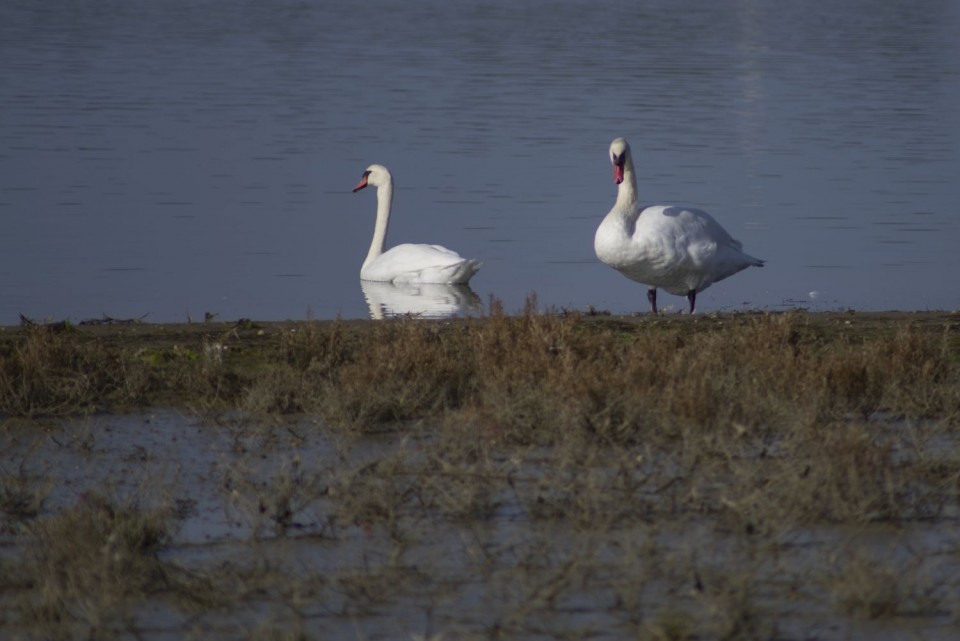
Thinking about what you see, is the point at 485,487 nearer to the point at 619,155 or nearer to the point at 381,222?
the point at 619,155

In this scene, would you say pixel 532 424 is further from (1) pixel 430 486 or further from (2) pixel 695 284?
(2) pixel 695 284

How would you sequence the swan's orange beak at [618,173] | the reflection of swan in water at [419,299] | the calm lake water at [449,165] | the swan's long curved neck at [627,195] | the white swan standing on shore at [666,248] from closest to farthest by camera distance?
the white swan standing on shore at [666,248] < the swan's long curved neck at [627,195] < the swan's orange beak at [618,173] < the reflection of swan in water at [419,299] < the calm lake water at [449,165]

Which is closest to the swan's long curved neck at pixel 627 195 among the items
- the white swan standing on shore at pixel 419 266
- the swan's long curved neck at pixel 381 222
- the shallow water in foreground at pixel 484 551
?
the white swan standing on shore at pixel 419 266

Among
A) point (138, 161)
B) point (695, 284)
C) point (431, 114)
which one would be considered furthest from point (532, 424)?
point (431, 114)

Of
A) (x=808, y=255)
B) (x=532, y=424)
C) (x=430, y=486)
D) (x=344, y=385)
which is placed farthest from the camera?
(x=808, y=255)

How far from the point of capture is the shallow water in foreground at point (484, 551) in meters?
4.98

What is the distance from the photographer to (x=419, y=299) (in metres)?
14.1

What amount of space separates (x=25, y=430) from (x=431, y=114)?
19898mm

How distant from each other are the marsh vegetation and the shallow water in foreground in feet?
0.04

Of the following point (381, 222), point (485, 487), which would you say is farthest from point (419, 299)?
point (485, 487)

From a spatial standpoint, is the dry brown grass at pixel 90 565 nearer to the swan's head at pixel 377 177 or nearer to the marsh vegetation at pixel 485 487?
the marsh vegetation at pixel 485 487

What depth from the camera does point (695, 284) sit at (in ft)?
40.3

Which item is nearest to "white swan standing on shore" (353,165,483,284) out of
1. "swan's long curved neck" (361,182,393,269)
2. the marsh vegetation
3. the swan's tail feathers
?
the swan's tail feathers

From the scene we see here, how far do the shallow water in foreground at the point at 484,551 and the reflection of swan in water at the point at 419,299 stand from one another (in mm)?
6121
